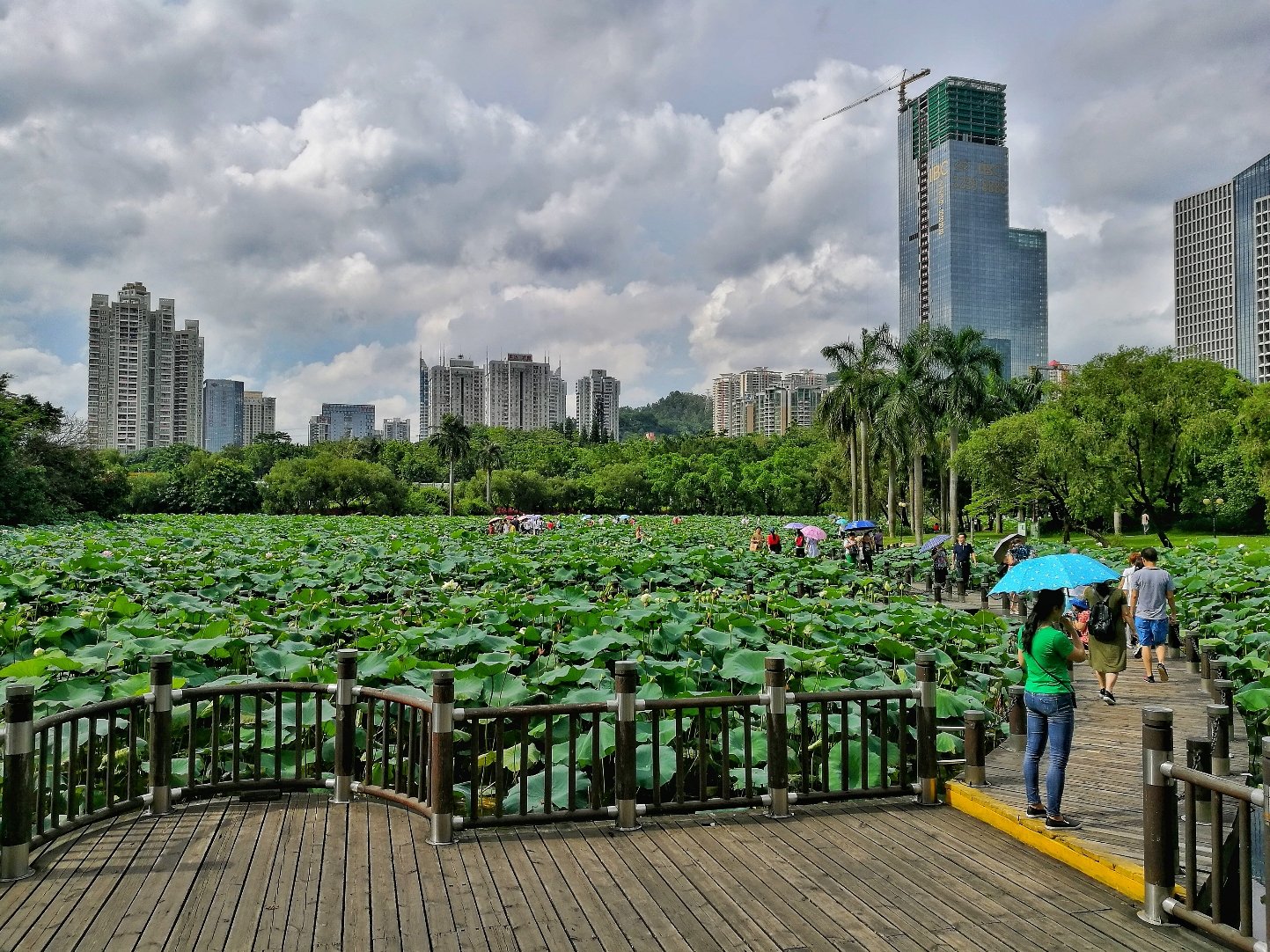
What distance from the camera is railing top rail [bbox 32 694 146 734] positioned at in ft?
13.9

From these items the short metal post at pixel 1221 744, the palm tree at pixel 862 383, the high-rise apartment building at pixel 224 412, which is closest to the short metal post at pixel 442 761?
the short metal post at pixel 1221 744

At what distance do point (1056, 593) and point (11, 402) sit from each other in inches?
1819

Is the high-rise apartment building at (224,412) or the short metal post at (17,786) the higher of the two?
the high-rise apartment building at (224,412)

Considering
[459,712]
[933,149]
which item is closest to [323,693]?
[459,712]

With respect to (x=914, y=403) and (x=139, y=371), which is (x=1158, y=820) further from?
(x=139, y=371)

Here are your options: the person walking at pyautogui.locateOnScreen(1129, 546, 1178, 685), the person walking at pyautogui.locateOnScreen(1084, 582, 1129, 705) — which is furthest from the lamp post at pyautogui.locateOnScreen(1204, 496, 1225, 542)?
the person walking at pyautogui.locateOnScreen(1084, 582, 1129, 705)

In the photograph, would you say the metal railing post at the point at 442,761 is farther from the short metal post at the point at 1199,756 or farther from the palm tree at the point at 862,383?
the palm tree at the point at 862,383

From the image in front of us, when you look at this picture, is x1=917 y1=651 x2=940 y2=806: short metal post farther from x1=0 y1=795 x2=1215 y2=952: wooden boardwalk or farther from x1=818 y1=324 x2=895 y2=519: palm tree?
x1=818 y1=324 x2=895 y2=519: palm tree

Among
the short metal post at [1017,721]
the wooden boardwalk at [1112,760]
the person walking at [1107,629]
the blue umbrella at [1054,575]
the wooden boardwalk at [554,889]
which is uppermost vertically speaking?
the blue umbrella at [1054,575]

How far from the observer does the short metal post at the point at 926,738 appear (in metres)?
5.33

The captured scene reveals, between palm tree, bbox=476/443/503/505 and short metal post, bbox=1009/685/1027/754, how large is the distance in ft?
238

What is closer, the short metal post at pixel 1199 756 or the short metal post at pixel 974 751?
the short metal post at pixel 1199 756

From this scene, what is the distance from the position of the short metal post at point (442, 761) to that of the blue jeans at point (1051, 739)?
3138 mm

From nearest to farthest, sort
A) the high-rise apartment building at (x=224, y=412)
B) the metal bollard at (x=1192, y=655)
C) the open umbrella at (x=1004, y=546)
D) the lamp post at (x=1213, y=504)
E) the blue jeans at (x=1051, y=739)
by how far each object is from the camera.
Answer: the blue jeans at (x=1051, y=739) < the metal bollard at (x=1192, y=655) < the open umbrella at (x=1004, y=546) < the lamp post at (x=1213, y=504) < the high-rise apartment building at (x=224, y=412)
